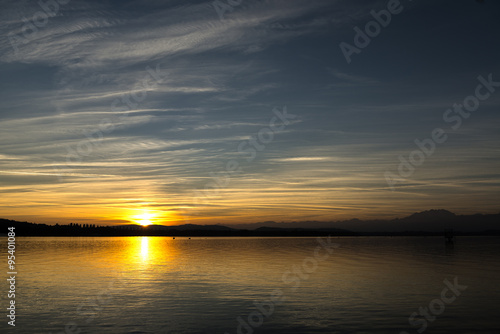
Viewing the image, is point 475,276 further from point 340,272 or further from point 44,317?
point 44,317

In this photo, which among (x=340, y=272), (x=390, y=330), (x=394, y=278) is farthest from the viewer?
(x=340, y=272)

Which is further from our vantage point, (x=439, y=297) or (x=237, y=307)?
(x=439, y=297)

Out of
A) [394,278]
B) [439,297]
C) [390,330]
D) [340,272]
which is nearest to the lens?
[390,330]

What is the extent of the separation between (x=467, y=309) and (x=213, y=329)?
1958 centimetres

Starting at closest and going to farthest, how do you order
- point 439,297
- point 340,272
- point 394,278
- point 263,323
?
point 263,323 < point 439,297 < point 394,278 < point 340,272

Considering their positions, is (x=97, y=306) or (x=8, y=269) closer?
(x=97, y=306)

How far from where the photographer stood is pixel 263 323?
28609mm

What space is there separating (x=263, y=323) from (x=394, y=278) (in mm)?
27662

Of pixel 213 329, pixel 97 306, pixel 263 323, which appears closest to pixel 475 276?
pixel 263 323

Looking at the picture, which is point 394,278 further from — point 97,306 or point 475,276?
point 97,306

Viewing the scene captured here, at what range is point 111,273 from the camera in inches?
2292

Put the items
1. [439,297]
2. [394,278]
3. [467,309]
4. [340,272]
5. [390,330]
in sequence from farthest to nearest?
[340,272] < [394,278] < [439,297] < [467,309] < [390,330]

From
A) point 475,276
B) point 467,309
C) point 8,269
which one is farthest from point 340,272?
point 8,269

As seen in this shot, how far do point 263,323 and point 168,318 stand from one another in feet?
21.5
